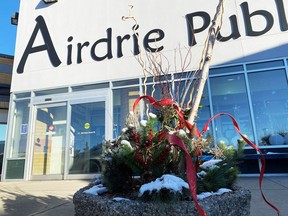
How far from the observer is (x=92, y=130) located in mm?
7457

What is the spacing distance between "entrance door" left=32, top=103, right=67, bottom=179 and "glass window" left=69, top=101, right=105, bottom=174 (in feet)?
1.25

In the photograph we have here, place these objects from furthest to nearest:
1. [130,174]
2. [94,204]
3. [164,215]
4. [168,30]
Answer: [168,30]
[130,174]
[94,204]
[164,215]

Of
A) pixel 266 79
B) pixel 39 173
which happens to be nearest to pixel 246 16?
Result: pixel 266 79

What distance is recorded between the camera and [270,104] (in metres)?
6.48

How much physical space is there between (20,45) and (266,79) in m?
8.84

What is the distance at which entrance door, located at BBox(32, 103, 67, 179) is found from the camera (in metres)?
7.50

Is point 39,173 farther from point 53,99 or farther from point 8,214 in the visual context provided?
point 8,214

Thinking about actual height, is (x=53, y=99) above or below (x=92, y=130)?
above

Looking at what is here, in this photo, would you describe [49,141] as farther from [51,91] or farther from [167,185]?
[167,185]

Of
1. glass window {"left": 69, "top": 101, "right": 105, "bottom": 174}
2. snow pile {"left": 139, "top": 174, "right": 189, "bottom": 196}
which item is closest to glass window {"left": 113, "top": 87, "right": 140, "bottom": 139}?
glass window {"left": 69, "top": 101, "right": 105, "bottom": 174}

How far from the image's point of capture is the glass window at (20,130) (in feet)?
26.1

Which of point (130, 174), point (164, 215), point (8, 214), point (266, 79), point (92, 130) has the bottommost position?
point (8, 214)

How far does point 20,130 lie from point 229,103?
281 inches

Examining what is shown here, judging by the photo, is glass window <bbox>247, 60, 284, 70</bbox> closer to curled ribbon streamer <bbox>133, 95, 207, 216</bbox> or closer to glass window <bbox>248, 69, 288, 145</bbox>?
glass window <bbox>248, 69, 288, 145</bbox>
